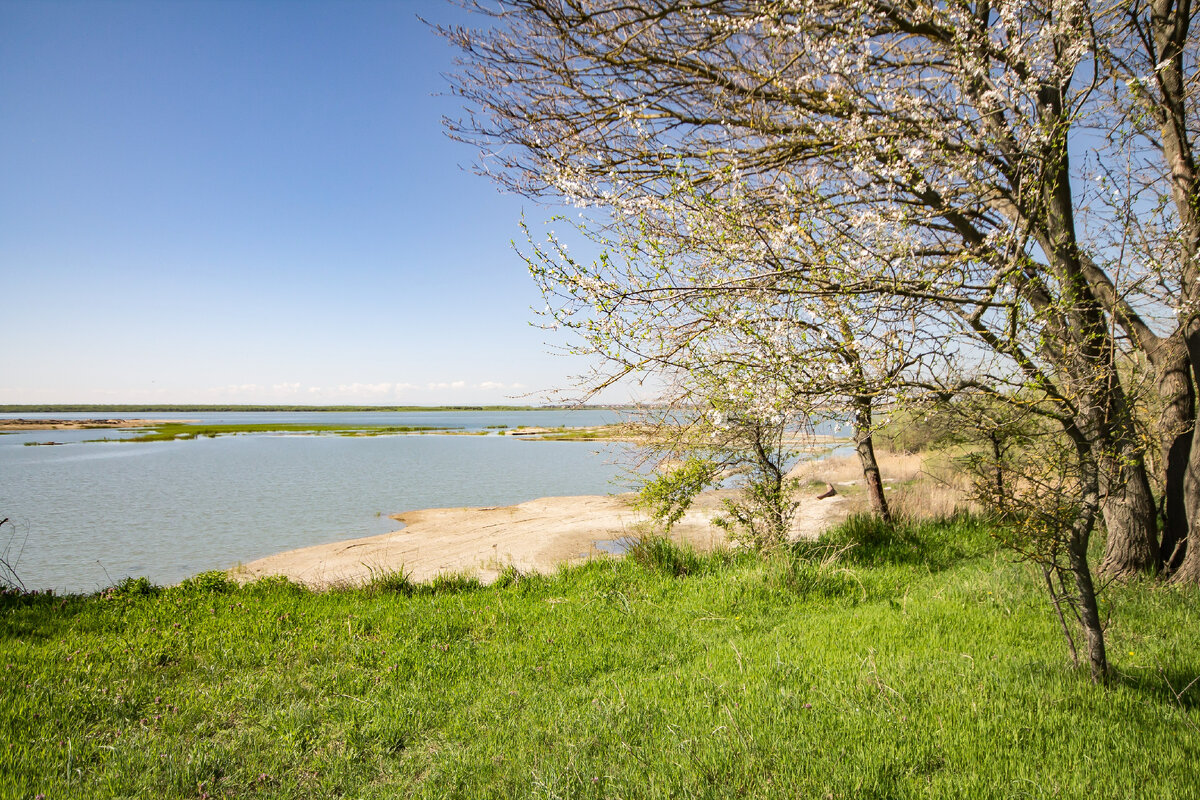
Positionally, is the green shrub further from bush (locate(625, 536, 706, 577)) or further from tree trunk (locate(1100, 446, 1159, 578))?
tree trunk (locate(1100, 446, 1159, 578))

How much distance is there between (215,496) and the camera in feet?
82.4

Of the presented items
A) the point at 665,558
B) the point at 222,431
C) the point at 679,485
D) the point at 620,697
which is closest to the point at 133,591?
the point at 665,558

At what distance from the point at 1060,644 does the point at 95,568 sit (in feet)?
60.1

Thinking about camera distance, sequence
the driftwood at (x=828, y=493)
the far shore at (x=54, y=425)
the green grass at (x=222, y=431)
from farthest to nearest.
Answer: the far shore at (x=54, y=425) < the green grass at (x=222, y=431) < the driftwood at (x=828, y=493)

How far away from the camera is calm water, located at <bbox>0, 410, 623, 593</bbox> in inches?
596

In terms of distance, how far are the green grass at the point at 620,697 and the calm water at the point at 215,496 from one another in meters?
5.24

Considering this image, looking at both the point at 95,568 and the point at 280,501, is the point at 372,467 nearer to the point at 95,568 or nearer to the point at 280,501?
the point at 280,501

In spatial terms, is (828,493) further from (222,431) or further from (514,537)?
(222,431)

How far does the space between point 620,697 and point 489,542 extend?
1100 centimetres

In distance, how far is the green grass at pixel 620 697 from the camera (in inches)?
126

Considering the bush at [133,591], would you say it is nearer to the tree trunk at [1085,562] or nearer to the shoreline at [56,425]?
the tree trunk at [1085,562]

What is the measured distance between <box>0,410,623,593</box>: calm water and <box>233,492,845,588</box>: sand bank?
1.58 metres

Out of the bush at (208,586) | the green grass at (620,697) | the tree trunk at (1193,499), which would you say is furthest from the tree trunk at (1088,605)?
the bush at (208,586)

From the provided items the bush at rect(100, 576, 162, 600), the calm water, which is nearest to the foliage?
the calm water
